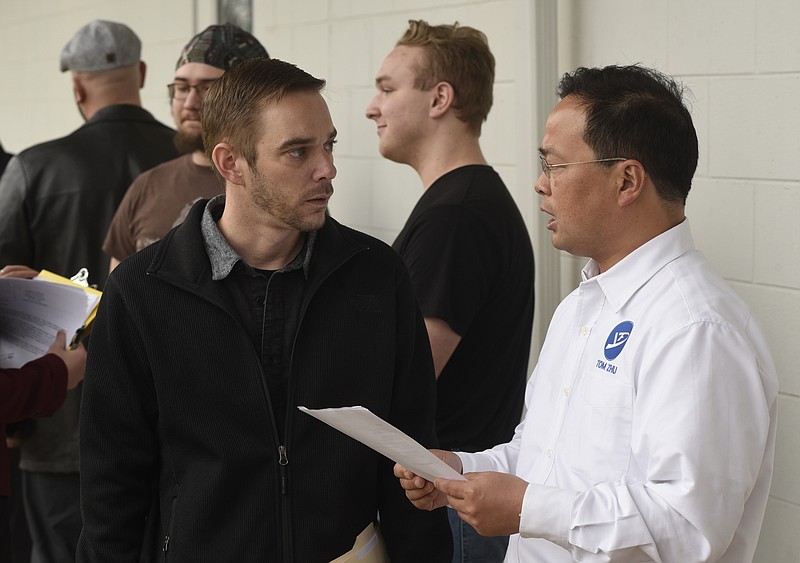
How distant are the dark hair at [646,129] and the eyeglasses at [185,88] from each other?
1821 millimetres

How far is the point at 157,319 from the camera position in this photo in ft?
5.47

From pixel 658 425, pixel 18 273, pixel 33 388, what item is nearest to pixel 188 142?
pixel 18 273

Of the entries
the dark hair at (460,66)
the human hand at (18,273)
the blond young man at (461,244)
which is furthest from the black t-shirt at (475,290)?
the human hand at (18,273)

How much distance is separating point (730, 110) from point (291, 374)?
1.42m

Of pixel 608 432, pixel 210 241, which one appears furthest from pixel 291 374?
pixel 608 432

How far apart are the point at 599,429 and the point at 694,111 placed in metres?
1.31

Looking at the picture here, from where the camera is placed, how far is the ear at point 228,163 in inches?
71.4

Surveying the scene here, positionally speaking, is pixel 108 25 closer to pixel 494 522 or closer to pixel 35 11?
Result: pixel 494 522

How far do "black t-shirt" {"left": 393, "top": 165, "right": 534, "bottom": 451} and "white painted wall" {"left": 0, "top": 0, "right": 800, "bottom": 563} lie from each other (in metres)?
0.53

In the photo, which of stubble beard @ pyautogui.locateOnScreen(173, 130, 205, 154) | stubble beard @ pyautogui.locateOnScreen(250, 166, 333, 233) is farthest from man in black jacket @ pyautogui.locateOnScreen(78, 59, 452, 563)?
stubble beard @ pyautogui.locateOnScreen(173, 130, 205, 154)

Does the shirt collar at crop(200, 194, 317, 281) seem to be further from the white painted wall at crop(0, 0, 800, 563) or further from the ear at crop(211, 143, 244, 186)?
the white painted wall at crop(0, 0, 800, 563)

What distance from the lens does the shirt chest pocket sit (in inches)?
57.2

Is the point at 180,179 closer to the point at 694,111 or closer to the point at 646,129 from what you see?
the point at 694,111

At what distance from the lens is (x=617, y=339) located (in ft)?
4.91
